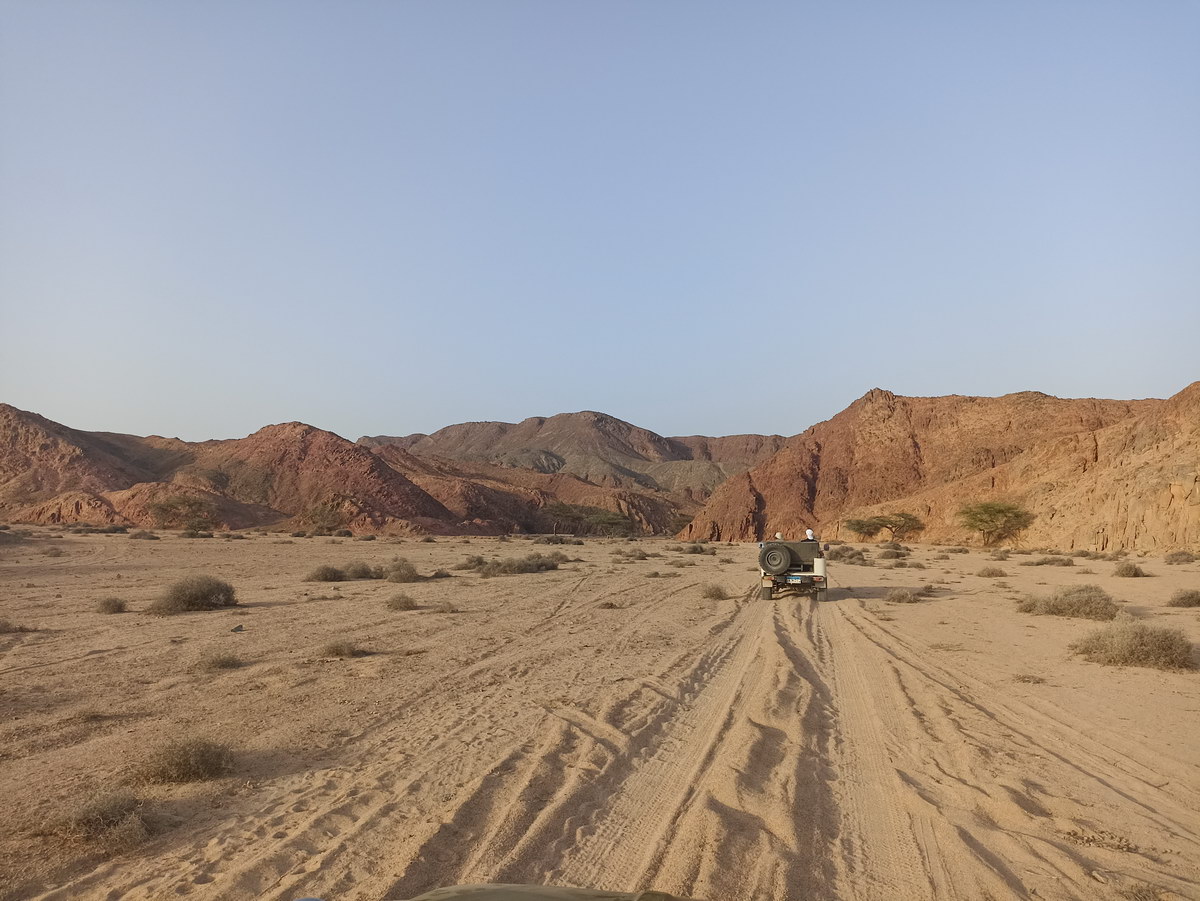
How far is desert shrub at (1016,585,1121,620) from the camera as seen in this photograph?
15.6 m

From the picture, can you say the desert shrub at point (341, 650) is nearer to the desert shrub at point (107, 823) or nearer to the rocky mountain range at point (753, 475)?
the desert shrub at point (107, 823)

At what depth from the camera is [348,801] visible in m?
5.34

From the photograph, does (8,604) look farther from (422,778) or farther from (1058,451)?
(1058,451)

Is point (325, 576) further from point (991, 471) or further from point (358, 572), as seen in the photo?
point (991, 471)

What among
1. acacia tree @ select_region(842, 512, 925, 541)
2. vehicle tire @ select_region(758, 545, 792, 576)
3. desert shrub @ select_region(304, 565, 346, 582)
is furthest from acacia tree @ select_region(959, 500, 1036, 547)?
desert shrub @ select_region(304, 565, 346, 582)

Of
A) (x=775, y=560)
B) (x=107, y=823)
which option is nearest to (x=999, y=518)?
(x=775, y=560)

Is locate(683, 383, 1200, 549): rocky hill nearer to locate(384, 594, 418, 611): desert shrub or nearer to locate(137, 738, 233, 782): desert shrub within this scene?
locate(384, 594, 418, 611): desert shrub

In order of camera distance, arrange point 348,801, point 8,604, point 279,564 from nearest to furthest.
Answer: point 348,801
point 8,604
point 279,564

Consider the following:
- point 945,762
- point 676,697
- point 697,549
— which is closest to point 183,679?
point 676,697

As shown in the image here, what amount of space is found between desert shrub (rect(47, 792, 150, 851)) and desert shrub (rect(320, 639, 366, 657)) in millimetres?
6059

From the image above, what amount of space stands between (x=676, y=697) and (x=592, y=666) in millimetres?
2065

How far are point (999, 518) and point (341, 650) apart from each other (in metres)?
54.2

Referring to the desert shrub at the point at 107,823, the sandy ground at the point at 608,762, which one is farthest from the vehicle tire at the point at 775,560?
the desert shrub at the point at 107,823

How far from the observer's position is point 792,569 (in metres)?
20.9
